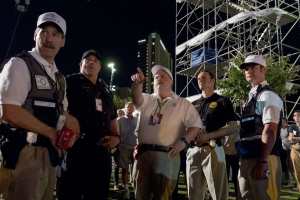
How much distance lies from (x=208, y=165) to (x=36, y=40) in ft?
9.49

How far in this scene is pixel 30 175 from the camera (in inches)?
107

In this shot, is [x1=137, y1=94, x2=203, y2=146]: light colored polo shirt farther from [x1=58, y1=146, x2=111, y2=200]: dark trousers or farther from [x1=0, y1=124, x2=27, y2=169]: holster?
[x1=0, y1=124, x2=27, y2=169]: holster

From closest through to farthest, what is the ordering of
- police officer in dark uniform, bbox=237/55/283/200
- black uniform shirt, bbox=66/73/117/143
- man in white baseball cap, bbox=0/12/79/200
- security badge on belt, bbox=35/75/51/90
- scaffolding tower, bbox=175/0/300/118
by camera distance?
man in white baseball cap, bbox=0/12/79/200
security badge on belt, bbox=35/75/51/90
police officer in dark uniform, bbox=237/55/283/200
black uniform shirt, bbox=66/73/117/143
scaffolding tower, bbox=175/0/300/118

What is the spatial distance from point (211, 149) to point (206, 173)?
1.09 feet

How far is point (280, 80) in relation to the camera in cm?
1950

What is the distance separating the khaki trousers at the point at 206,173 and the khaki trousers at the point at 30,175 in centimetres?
270

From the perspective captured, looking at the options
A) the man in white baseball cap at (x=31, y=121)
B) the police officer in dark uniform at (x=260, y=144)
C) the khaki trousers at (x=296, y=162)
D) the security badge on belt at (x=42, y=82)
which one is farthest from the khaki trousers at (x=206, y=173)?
the khaki trousers at (x=296, y=162)

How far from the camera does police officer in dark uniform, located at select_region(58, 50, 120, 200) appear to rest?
4.32 m

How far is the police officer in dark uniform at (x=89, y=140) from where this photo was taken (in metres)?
4.32

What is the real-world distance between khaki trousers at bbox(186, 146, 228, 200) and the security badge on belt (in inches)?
111

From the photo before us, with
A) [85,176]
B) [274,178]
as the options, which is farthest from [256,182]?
[85,176]

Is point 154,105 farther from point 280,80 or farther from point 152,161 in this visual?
point 280,80

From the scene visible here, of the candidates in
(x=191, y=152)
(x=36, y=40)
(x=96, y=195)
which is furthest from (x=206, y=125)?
(x=36, y=40)

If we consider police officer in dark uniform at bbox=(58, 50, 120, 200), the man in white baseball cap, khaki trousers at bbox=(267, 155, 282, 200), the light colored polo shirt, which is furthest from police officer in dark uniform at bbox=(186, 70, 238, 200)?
A: the man in white baseball cap
